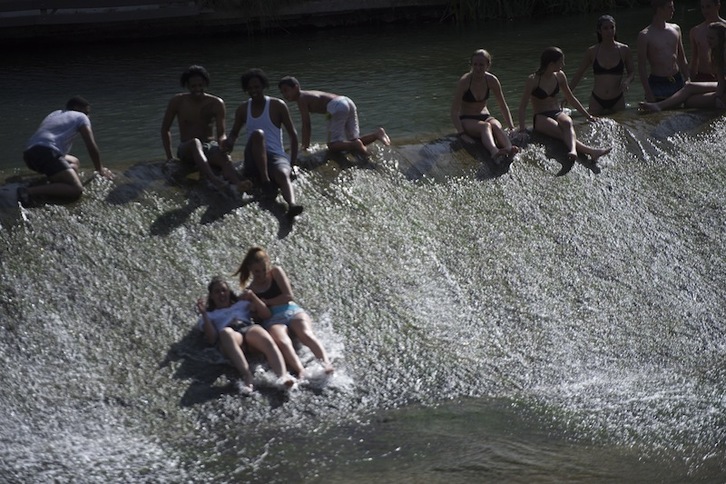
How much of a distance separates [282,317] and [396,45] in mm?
12755

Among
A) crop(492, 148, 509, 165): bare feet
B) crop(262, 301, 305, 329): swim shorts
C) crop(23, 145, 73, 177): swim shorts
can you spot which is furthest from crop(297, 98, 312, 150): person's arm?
crop(262, 301, 305, 329): swim shorts

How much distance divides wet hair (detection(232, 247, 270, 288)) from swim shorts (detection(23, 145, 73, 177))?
1716mm

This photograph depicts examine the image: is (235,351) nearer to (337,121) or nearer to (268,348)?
(268,348)

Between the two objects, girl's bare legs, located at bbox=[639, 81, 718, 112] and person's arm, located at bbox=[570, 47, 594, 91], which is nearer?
person's arm, located at bbox=[570, 47, 594, 91]

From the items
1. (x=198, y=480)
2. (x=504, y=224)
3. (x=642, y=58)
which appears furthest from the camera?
(x=642, y=58)

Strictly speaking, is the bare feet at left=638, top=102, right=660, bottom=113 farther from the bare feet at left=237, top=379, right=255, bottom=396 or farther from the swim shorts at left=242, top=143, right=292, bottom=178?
the bare feet at left=237, top=379, right=255, bottom=396

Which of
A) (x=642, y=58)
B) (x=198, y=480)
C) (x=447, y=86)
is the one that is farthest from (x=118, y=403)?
(x=447, y=86)

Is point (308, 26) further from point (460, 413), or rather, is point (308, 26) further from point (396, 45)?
point (460, 413)

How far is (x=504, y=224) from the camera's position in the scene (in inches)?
404

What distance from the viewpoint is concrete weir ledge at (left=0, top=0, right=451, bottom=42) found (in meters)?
21.2

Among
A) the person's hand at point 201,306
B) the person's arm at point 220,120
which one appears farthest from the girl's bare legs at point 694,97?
the person's hand at point 201,306

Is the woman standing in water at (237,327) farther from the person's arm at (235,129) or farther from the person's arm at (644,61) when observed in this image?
the person's arm at (644,61)

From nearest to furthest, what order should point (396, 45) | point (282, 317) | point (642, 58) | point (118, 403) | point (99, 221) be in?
point (118, 403), point (282, 317), point (99, 221), point (642, 58), point (396, 45)

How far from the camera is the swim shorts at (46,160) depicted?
30.0 ft
